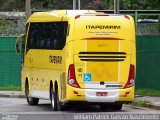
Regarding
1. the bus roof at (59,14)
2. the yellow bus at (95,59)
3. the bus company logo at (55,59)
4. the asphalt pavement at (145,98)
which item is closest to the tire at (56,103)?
the yellow bus at (95,59)

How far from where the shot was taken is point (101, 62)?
21.1 meters

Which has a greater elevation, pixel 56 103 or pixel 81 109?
pixel 56 103

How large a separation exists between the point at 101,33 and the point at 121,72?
1419mm

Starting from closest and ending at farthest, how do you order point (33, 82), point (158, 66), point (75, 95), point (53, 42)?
point (75, 95)
point (53, 42)
point (33, 82)
point (158, 66)

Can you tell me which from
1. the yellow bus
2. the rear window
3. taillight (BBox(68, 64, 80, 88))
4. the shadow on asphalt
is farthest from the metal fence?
taillight (BBox(68, 64, 80, 88))

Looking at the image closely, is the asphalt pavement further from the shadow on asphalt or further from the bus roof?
the bus roof

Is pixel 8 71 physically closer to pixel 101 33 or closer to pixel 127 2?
pixel 101 33

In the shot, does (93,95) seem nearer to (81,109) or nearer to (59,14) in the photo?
(81,109)

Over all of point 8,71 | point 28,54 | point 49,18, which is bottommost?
point 8,71

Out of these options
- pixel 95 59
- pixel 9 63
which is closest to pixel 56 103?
pixel 95 59

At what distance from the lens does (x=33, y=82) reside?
25.0 meters

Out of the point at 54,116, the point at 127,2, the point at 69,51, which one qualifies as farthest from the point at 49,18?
the point at 127,2

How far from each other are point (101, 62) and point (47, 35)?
115 inches

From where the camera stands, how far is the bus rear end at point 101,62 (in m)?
20.9
